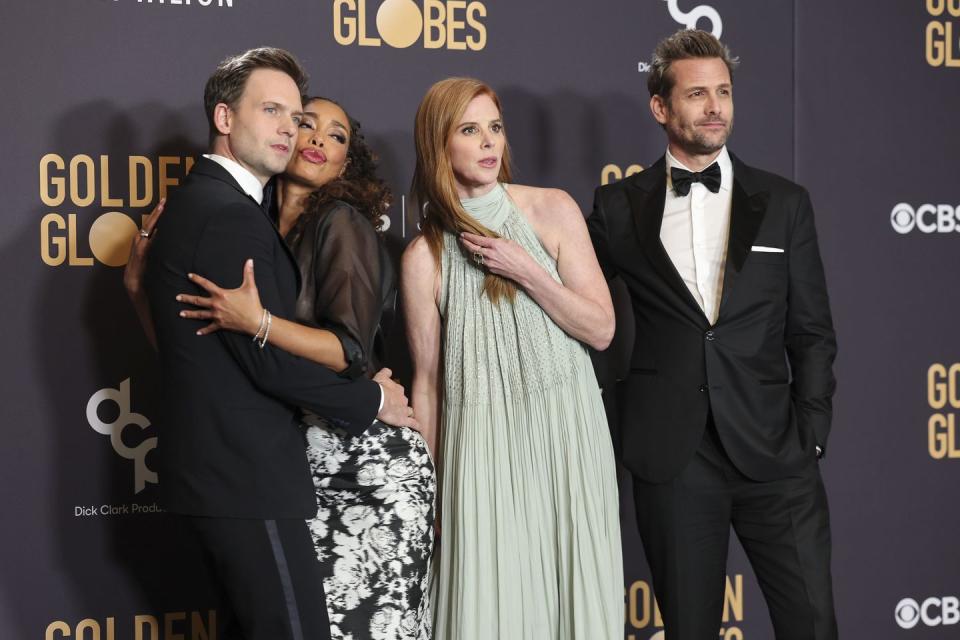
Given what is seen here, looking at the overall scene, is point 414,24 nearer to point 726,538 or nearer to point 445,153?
point 445,153

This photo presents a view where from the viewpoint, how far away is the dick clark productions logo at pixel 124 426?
10.8 ft

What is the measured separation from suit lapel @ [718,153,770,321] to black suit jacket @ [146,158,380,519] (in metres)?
1.11

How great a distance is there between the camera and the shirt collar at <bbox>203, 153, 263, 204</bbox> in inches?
90.3

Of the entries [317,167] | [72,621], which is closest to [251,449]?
[317,167]

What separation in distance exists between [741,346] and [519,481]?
652 mm

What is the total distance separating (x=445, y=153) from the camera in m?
2.65

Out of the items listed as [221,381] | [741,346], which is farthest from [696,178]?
[221,381]

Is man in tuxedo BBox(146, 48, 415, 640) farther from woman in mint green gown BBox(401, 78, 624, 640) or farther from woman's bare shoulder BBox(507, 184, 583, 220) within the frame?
woman's bare shoulder BBox(507, 184, 583, 220)

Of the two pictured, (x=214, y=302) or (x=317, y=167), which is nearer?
(x=214, y=302)

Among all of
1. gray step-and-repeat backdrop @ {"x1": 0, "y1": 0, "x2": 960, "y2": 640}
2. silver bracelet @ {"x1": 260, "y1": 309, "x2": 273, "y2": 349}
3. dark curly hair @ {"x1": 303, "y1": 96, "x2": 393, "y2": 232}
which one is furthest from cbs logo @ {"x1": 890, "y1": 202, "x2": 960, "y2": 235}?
silver bracelet @ {"x1": 260, "y1": 309, "x2": 273, "y2": 349}

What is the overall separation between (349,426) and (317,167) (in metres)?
0.68

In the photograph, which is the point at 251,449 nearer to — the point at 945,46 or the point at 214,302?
the point at 214,302

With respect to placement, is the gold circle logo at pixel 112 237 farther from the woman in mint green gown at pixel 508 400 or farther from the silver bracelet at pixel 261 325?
the silver bracelet at pixel 261 325

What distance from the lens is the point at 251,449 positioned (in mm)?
2156
